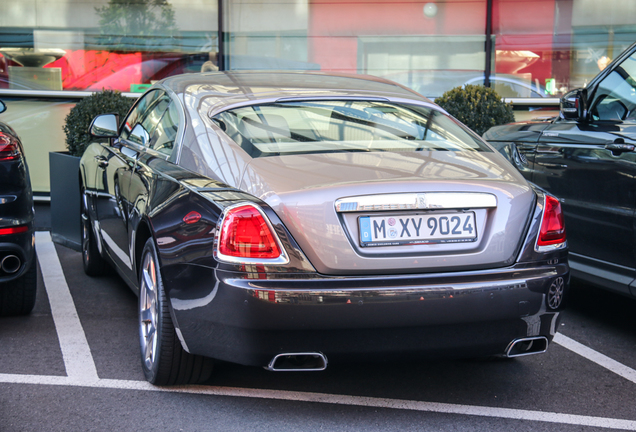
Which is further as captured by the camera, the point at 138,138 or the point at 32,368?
the point at 138,138

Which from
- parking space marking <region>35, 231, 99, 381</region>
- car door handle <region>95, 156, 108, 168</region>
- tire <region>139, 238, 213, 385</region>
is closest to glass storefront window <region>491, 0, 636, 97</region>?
parking space marking <region>35, 231, 99, 381</region>

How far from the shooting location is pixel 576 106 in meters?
4.82

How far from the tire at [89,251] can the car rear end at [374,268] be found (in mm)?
2675

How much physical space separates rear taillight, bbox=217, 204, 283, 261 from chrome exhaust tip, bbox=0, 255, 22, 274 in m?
1.99

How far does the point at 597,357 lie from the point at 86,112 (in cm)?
637

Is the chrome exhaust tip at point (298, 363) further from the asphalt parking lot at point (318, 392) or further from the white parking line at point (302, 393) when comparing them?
the white parking line at point (302, 393)

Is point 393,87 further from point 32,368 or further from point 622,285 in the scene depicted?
point 32,368

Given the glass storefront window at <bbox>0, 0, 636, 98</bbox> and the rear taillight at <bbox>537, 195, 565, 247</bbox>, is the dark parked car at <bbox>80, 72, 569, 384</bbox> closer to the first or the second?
the rear taillight at <bbox>537, 195, 565, 247</bbox>

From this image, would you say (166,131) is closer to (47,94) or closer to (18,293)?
(18,293)

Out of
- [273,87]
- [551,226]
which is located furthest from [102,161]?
[551,226]

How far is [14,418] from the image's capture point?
3111mm

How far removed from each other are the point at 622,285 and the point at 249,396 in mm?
2274

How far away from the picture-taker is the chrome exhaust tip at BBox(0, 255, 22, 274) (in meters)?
4.27

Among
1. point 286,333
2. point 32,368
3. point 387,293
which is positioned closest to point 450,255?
point 387,293
